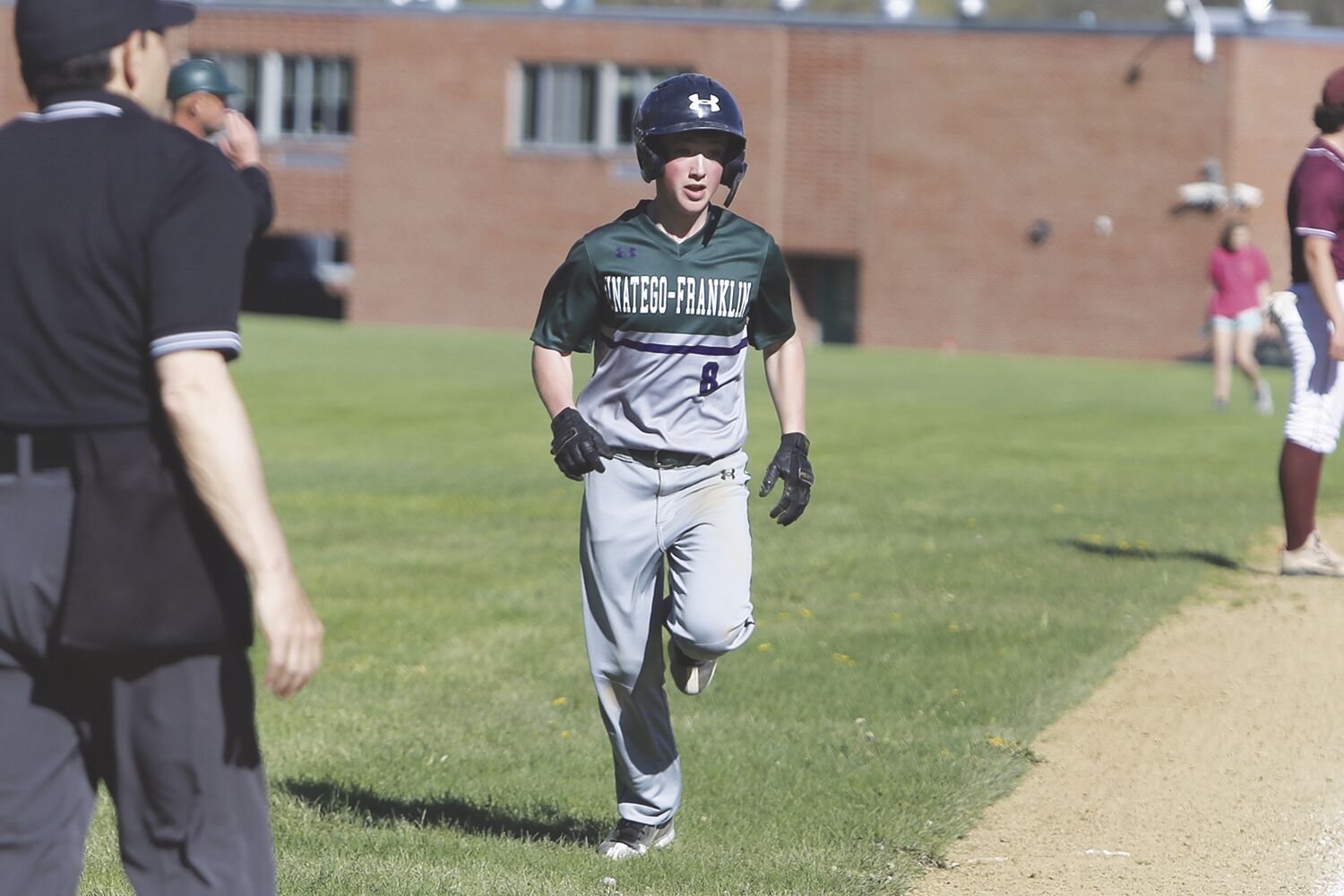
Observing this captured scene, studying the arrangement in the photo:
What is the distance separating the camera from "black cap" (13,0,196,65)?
10.3 feet

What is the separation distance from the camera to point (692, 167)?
5027mm

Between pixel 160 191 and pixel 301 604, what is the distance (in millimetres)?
728

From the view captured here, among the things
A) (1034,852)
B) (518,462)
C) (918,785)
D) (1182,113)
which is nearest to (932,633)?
(918,785)

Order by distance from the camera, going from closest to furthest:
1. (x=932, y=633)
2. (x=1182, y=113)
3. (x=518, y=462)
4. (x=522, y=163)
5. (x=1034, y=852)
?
1. (x=1034, y=852)
2. (x=932, y=633)
3. (x=518, y=462)
4. (x=1182, y=113)
5. (x=522, y=163)

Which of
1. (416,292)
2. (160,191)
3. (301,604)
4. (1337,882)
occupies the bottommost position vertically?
(416,292)

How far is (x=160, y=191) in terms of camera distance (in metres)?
3.08

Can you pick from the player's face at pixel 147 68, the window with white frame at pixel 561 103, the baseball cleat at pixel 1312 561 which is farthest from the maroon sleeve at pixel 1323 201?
the window with white frame at pixel 561 103

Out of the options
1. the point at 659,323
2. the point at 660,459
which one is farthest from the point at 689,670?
the point at 659,323

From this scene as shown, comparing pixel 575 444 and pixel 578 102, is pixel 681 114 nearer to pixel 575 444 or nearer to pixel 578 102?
pixel 575 444

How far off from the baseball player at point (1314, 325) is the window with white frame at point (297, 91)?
42.1 meters

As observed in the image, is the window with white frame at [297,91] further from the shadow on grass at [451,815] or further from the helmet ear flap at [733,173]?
the helmet ear flap at [733,173]

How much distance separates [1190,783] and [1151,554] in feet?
15.8

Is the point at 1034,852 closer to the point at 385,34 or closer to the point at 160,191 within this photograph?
the point at 160,191

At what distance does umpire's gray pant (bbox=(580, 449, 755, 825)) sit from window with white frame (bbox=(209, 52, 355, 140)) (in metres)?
45.5
